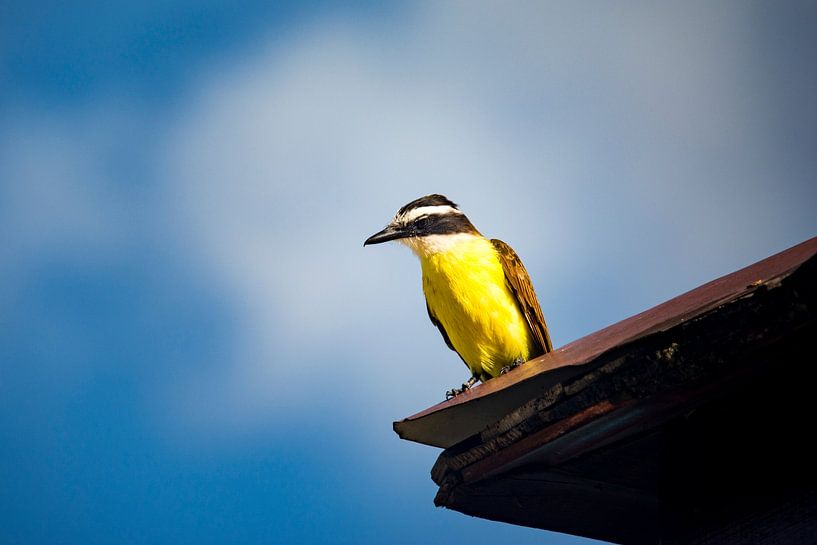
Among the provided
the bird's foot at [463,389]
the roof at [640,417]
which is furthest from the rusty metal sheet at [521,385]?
the bird's foot at [463,389]

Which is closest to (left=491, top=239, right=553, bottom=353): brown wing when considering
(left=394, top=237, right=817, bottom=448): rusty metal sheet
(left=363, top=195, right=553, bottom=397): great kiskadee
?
(left=363, top=195, right=553, bottom=397): great kiskadee

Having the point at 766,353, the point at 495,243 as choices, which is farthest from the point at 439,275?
the point at 766,353

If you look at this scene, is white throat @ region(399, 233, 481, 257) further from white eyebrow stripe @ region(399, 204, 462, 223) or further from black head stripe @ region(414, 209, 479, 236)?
white eyebrow stripe @ region(399, 204, 462, 223)

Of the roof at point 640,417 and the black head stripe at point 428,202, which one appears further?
the black head stripe at point 428,202

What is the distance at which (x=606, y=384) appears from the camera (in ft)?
10.2

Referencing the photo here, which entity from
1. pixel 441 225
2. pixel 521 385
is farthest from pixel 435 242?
pixel 521 385

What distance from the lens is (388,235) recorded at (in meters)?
8.75

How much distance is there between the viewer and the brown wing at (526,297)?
7.55 meters

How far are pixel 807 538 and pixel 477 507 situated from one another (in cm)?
139

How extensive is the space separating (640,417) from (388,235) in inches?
224

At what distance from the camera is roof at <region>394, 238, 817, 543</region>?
2.83 metres

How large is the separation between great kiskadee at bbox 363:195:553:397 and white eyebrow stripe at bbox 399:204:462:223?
510 mm

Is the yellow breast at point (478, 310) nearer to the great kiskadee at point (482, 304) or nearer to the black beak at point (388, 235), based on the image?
the great kiskadee at point (482, 304)

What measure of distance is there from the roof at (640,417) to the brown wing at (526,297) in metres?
3.42
